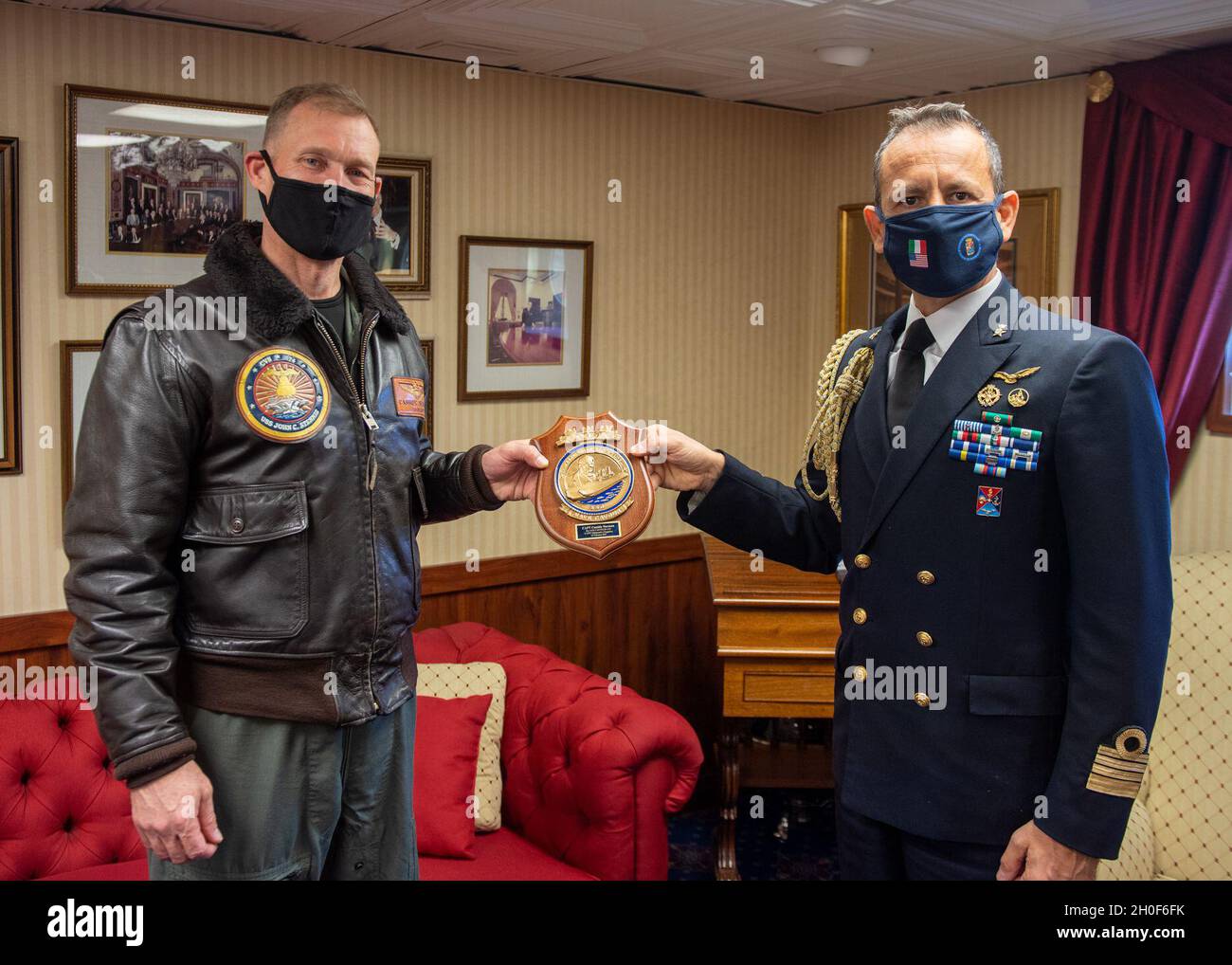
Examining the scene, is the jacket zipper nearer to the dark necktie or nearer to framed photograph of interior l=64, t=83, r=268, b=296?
the dark necktie

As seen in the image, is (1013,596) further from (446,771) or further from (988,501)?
(446,771)

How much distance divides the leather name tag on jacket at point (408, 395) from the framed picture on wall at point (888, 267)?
8.38ft

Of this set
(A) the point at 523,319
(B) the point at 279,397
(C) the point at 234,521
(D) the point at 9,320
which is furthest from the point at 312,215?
(A) the point at 523,319

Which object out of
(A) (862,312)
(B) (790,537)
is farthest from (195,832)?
(A) (862,312)

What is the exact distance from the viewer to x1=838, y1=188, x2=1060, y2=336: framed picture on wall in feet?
14.3

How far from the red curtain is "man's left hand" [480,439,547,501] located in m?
2.43

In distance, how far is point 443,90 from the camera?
167 inches

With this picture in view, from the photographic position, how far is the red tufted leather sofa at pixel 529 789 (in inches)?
132

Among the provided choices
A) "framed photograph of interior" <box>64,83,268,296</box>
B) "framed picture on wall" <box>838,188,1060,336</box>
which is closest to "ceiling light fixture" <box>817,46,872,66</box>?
"framed picture on wall" <box>838,188,1060,336</box>

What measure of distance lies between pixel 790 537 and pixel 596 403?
246cm

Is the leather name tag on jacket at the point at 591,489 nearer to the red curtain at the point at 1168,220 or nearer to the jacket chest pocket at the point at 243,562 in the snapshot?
the jacket chest pocket at the point at 243,562

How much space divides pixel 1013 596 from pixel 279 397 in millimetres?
1166

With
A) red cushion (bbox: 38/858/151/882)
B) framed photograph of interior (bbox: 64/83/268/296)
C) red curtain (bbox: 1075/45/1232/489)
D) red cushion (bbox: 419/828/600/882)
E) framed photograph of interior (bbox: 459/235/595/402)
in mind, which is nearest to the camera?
red cushion (bbox: 38/858/151/882)

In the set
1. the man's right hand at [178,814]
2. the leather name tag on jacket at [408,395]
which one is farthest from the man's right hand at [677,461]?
the man's right hand at [178,814]
